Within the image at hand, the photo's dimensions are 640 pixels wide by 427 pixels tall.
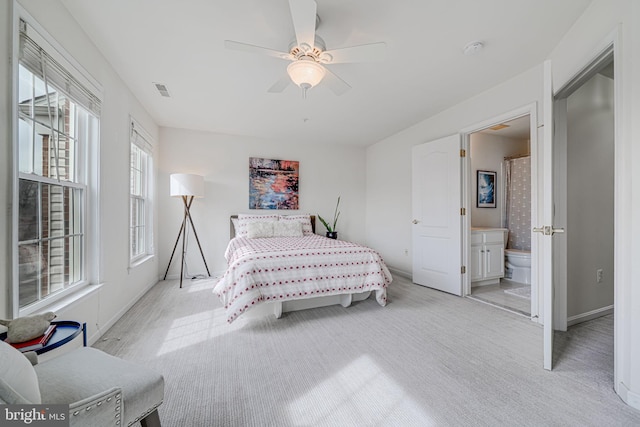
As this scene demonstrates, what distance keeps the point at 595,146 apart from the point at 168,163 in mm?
5571

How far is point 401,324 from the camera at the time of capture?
100 inches

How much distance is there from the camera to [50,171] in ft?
5.87

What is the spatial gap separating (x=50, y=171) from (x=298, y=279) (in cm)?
209

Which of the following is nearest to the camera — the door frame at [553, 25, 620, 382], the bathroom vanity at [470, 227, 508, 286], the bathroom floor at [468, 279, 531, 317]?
the door frame at [553, 25, 620, 382]

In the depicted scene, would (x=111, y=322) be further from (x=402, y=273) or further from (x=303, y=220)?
(x=402, y=273)

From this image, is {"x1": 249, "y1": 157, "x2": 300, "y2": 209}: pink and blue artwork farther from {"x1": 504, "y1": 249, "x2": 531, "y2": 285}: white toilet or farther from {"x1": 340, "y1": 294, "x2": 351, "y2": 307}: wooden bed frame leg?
{"x1": 504, "y1": 249, "x2": 531, "y2": 285}: white toilet

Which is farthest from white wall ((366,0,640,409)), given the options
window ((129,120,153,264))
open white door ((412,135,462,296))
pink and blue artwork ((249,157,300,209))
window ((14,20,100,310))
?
window ((129,120,153,264))

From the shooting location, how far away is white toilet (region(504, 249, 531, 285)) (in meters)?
3.92

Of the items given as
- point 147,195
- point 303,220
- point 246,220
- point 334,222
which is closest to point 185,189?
point 147,195

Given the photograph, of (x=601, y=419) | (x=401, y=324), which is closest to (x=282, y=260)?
(x=401, y=324)

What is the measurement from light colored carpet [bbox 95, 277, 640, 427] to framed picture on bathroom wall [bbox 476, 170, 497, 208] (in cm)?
229

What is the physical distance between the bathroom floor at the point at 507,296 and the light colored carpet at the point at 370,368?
25cm

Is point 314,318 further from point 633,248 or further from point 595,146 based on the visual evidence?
point 595,146

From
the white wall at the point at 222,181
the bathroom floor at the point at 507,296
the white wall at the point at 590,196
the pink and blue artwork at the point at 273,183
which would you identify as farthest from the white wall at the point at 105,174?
the white wall at the point at 590,196
